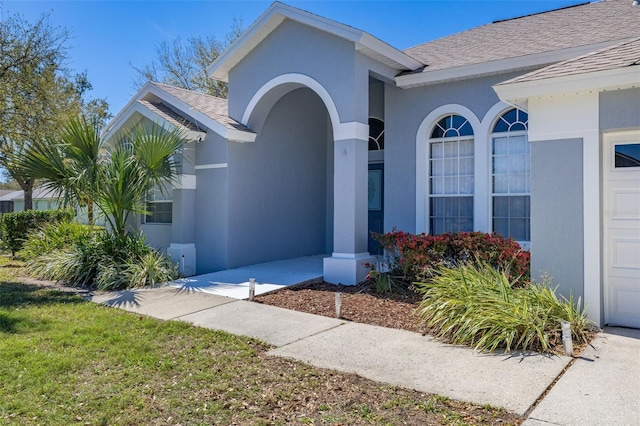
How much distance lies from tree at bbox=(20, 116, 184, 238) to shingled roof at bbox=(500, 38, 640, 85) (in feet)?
25.6

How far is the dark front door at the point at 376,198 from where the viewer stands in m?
12.9

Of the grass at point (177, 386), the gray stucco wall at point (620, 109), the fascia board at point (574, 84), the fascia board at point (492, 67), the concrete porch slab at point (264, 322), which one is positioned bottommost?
the grass at point (177, 386)

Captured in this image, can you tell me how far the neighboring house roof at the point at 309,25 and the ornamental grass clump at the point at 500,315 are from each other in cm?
533

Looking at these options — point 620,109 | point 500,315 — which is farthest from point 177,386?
point 620,109

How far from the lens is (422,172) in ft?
36.0

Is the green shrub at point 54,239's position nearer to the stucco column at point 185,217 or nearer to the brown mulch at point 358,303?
the stucco column at point 185,217

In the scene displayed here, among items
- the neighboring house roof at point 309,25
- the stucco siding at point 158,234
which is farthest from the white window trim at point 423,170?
the stucco siding at point 158,234

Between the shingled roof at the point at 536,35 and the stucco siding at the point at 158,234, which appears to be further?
the stucco siding at the point at 158,234

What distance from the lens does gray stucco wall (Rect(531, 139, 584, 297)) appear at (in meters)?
6.64

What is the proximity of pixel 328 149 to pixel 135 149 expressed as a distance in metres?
6.02

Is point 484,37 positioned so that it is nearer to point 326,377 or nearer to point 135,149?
point 135,149

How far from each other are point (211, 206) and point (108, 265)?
274 centimetres

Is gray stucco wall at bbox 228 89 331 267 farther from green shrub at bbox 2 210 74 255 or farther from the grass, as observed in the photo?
→ green shrub at bbox 2 210 74 255

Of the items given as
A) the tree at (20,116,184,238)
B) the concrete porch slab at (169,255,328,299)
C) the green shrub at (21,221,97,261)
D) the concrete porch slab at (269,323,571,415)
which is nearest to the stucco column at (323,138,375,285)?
the concrete porch slab at (169,255,328,299)
